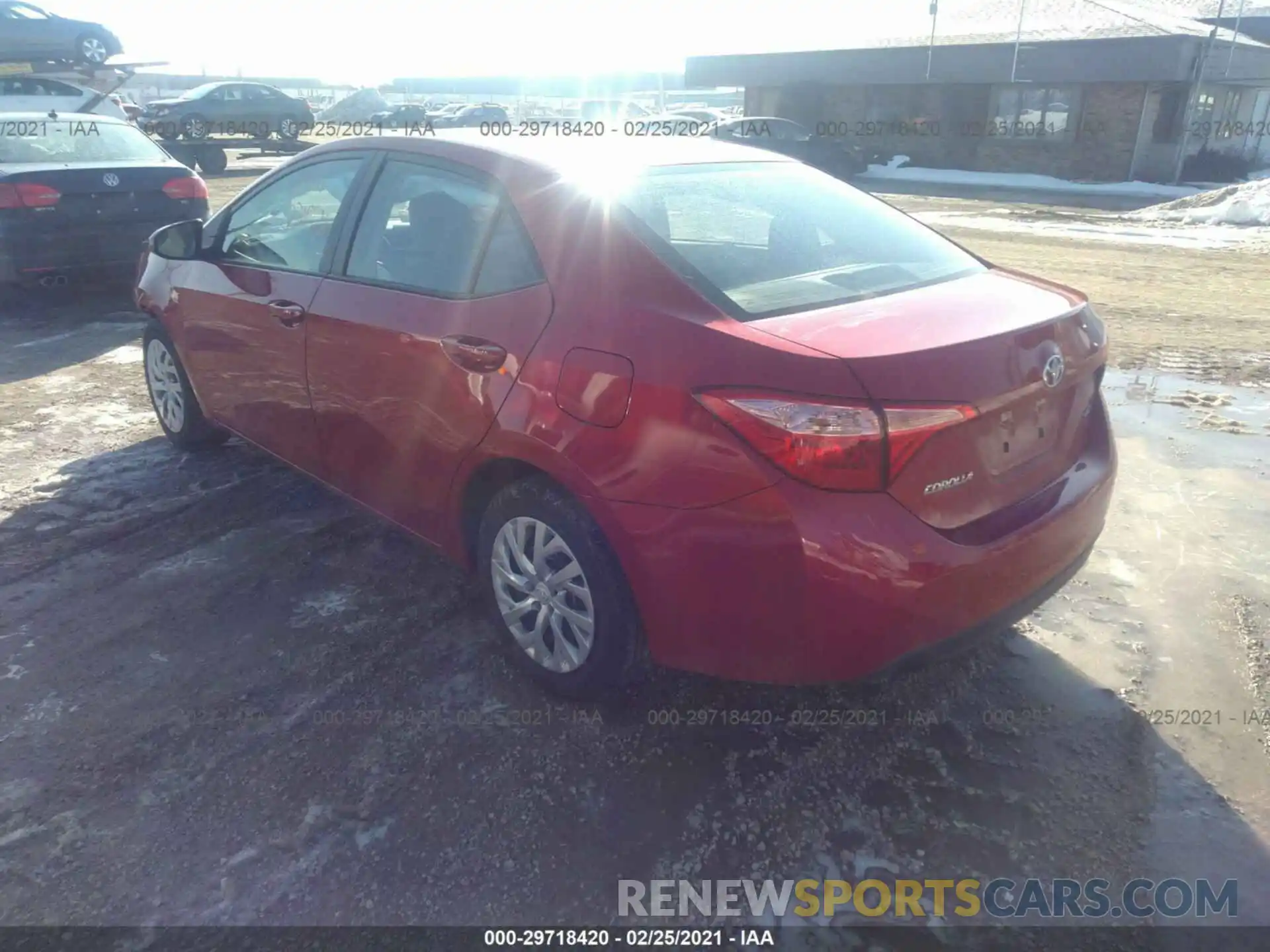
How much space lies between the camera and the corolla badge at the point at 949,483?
2348mm

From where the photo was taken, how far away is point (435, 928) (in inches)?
87.7

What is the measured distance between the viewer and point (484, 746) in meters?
2.84

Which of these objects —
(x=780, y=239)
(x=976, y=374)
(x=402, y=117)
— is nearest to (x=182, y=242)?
(x=780, y=239)

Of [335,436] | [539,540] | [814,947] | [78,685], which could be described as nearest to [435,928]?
[814,947]

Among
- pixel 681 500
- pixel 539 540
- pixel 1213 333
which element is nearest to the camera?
pixel 681 500

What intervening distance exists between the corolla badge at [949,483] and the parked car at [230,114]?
87.9ft

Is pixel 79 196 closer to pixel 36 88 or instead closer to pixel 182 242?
pixel 182 242

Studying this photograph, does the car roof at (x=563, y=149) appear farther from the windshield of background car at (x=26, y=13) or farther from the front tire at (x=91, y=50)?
the windshield of background car at (x=26, y=13)

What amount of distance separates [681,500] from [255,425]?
2606 mm

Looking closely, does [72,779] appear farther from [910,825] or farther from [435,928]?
[910,825]

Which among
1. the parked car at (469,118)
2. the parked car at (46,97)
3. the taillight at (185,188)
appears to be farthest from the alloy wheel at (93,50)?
the parked car at (469,118)

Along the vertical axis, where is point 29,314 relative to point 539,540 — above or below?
below

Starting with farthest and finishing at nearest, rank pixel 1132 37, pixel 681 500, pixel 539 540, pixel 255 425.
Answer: pixel 1132 37 < pixel 255 425 < pixel 539 540 < pixel 681 500

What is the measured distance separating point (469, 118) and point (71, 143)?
30.6 metres
